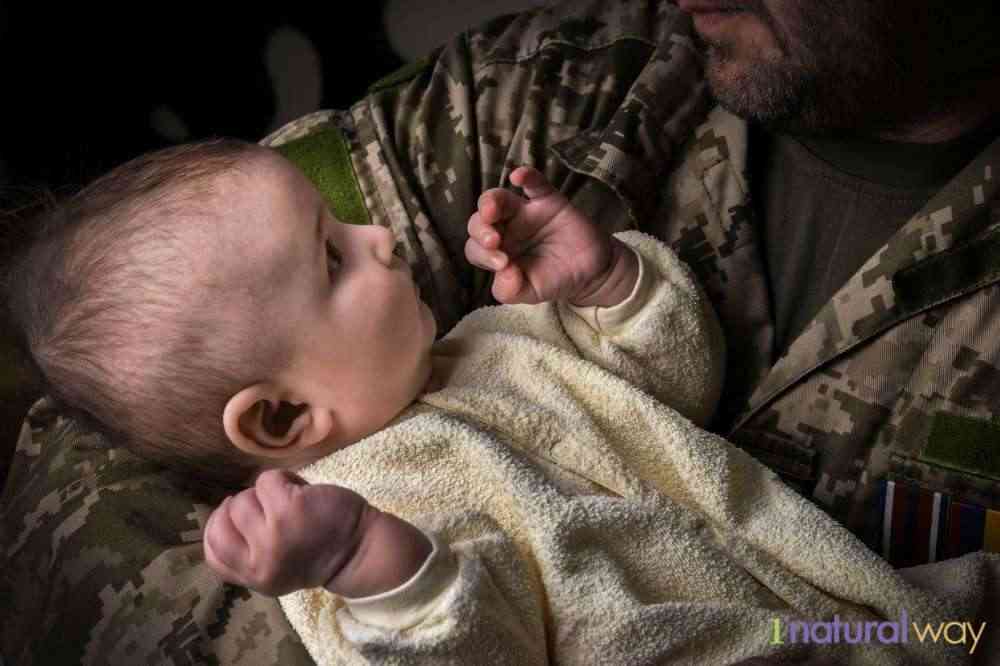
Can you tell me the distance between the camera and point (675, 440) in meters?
1.14

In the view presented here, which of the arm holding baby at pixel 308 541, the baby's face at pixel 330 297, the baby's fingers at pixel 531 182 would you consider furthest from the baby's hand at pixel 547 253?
the arm holding baby at pixel 308 541

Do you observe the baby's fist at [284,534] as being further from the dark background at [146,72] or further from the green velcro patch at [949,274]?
the dark background at [146,72]

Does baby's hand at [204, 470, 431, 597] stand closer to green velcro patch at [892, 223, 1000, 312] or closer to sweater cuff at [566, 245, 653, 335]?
sweater cuff at [566, 245, 653, 335]

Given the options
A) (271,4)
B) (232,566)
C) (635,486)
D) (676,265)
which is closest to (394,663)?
(232,566)

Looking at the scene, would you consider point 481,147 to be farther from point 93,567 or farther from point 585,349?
point 93,567

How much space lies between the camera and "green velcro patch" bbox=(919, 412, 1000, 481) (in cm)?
119

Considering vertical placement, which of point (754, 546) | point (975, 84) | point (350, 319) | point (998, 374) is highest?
point (975, 84)

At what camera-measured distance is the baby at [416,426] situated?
3.23 feet

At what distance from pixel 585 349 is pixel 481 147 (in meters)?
0.36

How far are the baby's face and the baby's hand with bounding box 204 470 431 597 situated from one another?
18cm

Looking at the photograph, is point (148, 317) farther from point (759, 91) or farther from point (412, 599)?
point (759, 91)

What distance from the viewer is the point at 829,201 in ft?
4.34

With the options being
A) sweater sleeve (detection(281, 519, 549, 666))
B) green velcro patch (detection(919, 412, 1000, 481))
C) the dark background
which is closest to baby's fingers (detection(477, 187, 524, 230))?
sweater sleeve (detection(281, 519, 549, 666))

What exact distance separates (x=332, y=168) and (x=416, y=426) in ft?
1.64
